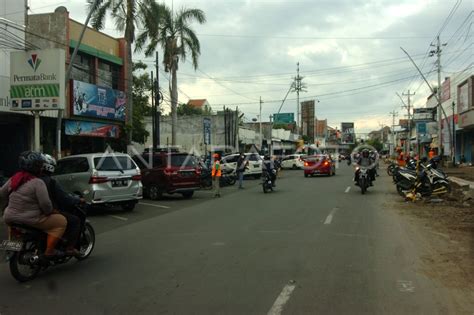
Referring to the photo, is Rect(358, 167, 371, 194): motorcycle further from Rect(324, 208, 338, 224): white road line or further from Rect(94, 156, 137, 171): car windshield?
Rect(94, 156, 137, 171): car windshield

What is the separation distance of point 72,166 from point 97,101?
1121 cm

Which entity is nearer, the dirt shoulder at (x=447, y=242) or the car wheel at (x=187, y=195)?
the dirt shoulder at (x=447, y=242)

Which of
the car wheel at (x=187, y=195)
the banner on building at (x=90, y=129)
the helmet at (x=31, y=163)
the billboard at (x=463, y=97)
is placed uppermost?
the billboard at (x=463, y=97)

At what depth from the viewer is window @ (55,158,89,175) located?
1407 cm

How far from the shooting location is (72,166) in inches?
570

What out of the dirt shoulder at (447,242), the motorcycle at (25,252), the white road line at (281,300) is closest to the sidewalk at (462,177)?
the dirt shoulder at (447,242)

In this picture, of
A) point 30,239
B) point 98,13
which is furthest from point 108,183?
point 98,13

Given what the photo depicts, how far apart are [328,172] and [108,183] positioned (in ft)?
69.4

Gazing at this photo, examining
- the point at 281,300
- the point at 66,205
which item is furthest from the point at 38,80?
the point at 281,300

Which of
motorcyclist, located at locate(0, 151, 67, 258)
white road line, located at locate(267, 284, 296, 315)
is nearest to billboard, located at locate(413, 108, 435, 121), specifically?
white road line, located at locate(267, 284, 296, 315)

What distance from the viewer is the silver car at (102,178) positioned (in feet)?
45.1

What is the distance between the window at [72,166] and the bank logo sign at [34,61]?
4736mm

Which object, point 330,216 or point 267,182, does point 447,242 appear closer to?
point 330,216

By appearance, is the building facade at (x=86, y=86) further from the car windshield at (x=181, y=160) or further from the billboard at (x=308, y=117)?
the billboard at (x=308, y=117)
